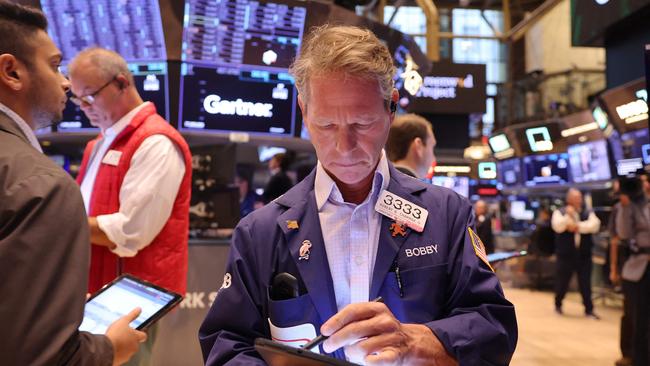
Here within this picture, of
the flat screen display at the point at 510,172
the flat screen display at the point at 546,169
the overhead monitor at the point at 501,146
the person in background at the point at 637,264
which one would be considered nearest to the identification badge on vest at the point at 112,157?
the person in background at the point at 637,264

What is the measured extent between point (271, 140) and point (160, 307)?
3391 millimetres

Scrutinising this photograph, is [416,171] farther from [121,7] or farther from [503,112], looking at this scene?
[503,112]

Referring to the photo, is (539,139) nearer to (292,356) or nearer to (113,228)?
(113,228)

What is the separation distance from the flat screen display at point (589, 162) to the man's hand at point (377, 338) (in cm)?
1076

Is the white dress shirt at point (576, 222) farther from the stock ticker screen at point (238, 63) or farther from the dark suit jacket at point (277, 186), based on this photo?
the stock ticker screen at point (238, 63)

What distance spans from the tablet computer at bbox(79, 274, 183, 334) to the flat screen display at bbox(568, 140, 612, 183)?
10.4m

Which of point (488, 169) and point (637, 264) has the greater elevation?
point (488, 169)

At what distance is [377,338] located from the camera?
115 centimetres

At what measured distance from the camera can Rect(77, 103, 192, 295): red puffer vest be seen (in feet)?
8.79

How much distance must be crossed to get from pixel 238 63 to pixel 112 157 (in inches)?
89.3

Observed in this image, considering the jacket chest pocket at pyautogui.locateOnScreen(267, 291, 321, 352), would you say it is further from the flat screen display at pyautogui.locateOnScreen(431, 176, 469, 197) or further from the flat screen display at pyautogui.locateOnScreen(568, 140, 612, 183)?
the flat screen display at pyautogui.locateOnScreen(568, 140, 612, 183)

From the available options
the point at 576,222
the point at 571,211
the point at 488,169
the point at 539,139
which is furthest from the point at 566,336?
the point at 539,139

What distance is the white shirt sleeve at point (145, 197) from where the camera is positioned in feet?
8.30

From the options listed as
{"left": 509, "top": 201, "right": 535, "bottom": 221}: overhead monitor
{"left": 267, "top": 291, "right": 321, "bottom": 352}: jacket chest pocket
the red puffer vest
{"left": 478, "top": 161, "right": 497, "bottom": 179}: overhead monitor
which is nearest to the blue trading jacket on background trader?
{"left": 267, "top": 291, "right": 321, "bottom": 352}: jacket chest pocket
